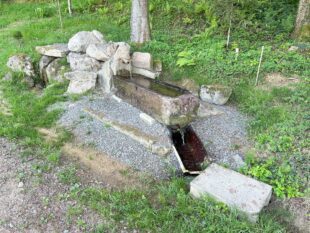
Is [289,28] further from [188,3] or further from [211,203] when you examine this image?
[211,203]

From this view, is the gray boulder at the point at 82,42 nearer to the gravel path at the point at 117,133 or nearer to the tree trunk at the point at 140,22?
the tree trunk at the point at 140,22

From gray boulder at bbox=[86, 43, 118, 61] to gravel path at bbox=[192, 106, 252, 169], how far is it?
288cm

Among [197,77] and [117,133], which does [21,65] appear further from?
[197,77]

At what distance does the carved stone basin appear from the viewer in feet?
20.9

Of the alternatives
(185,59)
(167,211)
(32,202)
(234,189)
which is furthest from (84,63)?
(234,189)

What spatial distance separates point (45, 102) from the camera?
24.5 feet

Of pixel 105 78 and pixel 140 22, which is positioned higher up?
pixel 140 22

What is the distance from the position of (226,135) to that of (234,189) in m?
1.58

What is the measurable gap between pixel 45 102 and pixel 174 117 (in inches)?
121

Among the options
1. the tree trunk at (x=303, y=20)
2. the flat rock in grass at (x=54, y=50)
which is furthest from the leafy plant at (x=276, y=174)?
the flat rock in grass at (x=54, y=50)

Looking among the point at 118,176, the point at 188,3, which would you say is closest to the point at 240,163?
the point at 118,176

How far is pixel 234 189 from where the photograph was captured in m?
4.79

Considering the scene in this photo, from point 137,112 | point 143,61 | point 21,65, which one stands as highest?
point 143,61

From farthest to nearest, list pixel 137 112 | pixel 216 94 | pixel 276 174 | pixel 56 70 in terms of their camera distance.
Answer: pixel 56 70 → pixel 216 94 → pixel 137 112 → pixel 276 174
